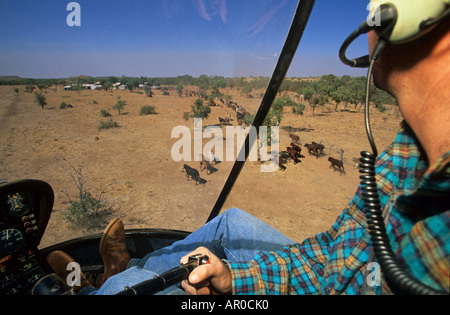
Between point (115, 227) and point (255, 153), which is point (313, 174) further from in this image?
point (115, 227)

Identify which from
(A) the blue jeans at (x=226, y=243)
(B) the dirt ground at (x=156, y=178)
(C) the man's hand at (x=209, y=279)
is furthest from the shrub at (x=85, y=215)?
(C) the man's hand at (x=209, y=279)

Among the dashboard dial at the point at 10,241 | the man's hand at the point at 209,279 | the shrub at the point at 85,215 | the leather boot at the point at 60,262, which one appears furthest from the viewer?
the shrub at the point at 85,215

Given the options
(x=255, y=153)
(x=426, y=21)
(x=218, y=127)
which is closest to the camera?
(x=426, y=21)

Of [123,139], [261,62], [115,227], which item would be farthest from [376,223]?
[123,139]

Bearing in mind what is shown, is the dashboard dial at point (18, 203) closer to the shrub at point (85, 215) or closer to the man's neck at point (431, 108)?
the man's neck at point (431, 108)

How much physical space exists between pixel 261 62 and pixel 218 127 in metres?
9.83

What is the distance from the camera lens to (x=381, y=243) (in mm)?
758

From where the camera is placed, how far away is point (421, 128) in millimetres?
735

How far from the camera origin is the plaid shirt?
2.08 feet

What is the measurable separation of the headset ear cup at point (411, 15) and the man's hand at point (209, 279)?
42.6 inches

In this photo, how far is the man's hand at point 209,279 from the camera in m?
0.98

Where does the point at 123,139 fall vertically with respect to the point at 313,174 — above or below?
above

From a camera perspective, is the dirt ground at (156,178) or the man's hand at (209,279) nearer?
the man's hand at (209,279)

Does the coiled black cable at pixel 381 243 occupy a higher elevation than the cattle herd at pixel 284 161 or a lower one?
higher
